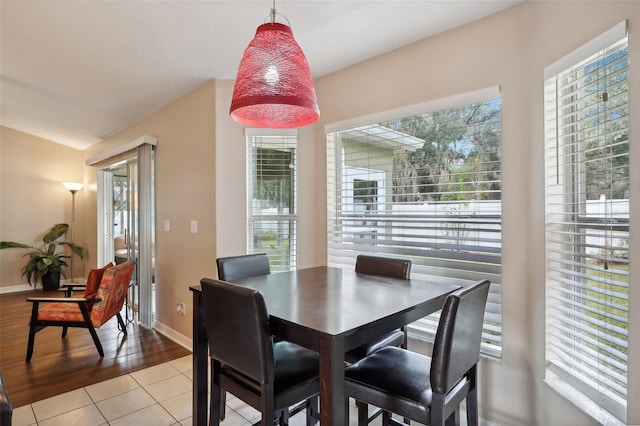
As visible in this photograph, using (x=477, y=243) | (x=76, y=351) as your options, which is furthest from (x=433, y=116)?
(x=76, y=351)

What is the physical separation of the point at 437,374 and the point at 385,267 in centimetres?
100

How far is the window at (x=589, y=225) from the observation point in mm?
1456

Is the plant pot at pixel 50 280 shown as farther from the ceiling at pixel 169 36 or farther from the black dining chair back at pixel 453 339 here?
the black dining chair back at pixel 453 339

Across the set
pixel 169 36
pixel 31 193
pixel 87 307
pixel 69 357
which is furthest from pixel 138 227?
pixel 31 193

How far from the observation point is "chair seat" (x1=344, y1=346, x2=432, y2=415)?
1.31 meters

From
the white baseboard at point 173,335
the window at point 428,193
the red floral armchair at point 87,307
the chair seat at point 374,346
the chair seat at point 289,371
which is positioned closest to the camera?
the chair seat at point 289,371

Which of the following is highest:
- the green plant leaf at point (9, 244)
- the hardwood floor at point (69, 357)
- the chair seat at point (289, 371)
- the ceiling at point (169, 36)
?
the ceiling at point (169, 36)

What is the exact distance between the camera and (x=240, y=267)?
7.32 ft

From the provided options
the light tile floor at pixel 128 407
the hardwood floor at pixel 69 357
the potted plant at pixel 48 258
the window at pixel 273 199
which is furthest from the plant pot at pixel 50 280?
the window at pixel 273 199

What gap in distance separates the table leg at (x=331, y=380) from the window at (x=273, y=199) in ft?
6.46

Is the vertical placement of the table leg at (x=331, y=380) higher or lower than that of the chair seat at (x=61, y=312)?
higher

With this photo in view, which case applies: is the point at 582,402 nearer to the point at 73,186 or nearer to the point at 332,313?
the point at 332,313

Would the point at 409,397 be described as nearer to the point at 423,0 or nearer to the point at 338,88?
the point at 423,0

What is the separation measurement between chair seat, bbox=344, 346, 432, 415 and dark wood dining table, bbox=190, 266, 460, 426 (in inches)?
7.6
